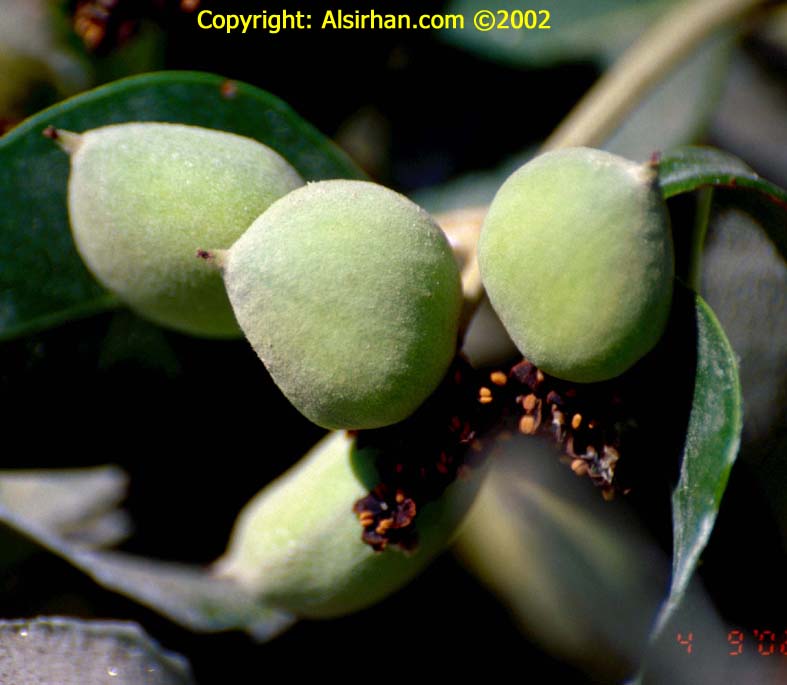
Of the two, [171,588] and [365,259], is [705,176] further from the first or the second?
[171,588]

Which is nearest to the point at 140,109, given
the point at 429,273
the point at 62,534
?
the point at 429,273

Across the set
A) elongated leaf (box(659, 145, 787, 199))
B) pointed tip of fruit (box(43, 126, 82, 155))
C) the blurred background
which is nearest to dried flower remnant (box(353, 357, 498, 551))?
the blurred background

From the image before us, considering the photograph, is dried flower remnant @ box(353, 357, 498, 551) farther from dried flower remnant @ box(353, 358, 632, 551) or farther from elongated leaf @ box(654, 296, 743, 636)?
elongated leaf @ box(654, 296, 743, 636)

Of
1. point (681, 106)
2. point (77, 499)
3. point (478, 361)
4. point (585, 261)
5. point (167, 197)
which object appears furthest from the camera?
point (681, 106)

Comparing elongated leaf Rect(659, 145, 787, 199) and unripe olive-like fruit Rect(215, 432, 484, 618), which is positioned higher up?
elongated leaf Rect(659, 145, 787, 199)

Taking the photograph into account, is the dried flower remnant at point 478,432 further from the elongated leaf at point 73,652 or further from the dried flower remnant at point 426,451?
the elongated leaf at point 73,652

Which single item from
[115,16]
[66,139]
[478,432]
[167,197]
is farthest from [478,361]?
[115,16]
